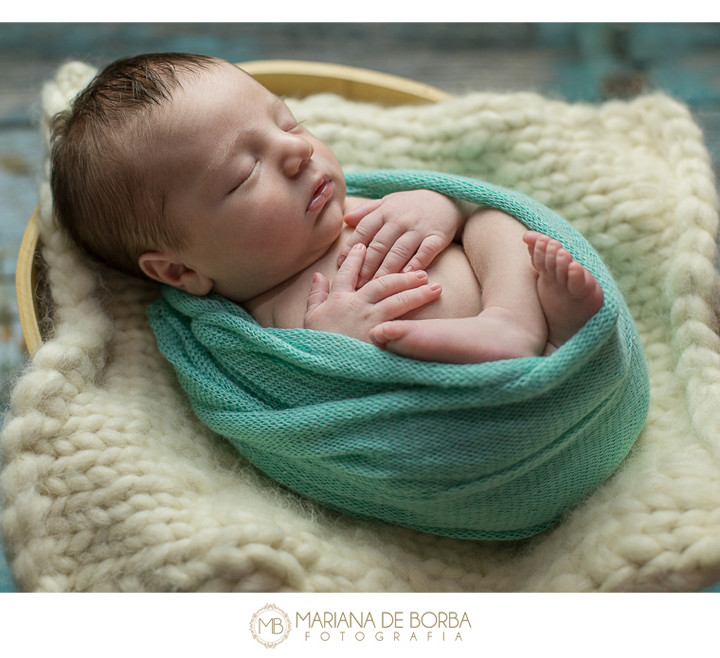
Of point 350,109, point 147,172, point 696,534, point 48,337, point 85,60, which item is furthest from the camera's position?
point 85,60

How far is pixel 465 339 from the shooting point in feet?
2.93

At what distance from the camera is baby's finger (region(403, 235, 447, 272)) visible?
1013mm

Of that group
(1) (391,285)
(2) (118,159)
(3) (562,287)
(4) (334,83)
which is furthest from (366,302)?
(4) (334,83)

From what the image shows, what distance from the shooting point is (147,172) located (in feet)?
3.19

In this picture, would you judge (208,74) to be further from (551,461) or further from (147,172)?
(551,461)

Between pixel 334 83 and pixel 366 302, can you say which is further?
pixel 334 83

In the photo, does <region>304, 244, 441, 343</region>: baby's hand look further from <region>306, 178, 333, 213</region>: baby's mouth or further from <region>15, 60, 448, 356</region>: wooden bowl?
<region>15, 60, 448, 356</region>: wooden bowl

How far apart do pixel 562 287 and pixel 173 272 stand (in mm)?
572

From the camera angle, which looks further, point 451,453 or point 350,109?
point 350,109

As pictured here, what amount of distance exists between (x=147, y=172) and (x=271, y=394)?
35 centimetres

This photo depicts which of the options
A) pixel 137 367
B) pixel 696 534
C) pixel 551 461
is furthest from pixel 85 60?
pixel 696 534

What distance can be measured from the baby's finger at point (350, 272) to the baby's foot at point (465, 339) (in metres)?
0.12
